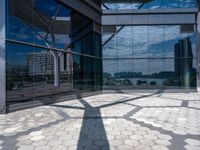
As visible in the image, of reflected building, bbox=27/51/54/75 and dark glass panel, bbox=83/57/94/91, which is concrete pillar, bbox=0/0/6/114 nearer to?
reflected building, bbox=27/51/54/75

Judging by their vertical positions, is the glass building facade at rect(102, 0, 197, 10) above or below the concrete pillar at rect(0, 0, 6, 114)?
above

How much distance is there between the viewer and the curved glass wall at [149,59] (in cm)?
1622

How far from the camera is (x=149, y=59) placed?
16.3 meters

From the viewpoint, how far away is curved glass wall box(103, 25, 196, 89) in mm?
16219

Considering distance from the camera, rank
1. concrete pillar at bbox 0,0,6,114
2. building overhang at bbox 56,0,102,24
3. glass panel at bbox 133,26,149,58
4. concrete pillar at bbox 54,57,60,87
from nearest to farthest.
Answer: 1. concrete pillar at bbox 0,0,6,114
2. concrete pillar at bbox 54,57,60,87
3. building overhang at bbox 56,0,102,24
4. glass panel at bbox 133,26,149,58

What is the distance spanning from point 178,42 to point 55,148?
49.1ft

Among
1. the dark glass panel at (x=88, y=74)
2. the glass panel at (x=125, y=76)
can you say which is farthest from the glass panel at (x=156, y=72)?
the dark glass panel at (x=88, y=74)

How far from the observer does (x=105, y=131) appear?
17.7 feet

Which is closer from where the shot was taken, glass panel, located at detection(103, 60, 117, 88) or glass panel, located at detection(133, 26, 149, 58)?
glass panel, located at detection(103, 60, 117, 88)

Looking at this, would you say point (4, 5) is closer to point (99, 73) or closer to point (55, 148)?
point (55, 148)

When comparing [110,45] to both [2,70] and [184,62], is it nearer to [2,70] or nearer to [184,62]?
[184,62]

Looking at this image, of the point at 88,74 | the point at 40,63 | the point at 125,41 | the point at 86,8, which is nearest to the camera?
the point at 40,63

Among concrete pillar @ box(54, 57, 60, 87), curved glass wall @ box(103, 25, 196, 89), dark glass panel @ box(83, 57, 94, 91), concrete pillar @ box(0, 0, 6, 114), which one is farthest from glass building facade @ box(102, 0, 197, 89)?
concrete pillar @ box(0, 0, 6, 114)

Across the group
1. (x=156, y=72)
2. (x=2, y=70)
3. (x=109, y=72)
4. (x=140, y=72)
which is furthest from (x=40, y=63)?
(x=156, y=72)
